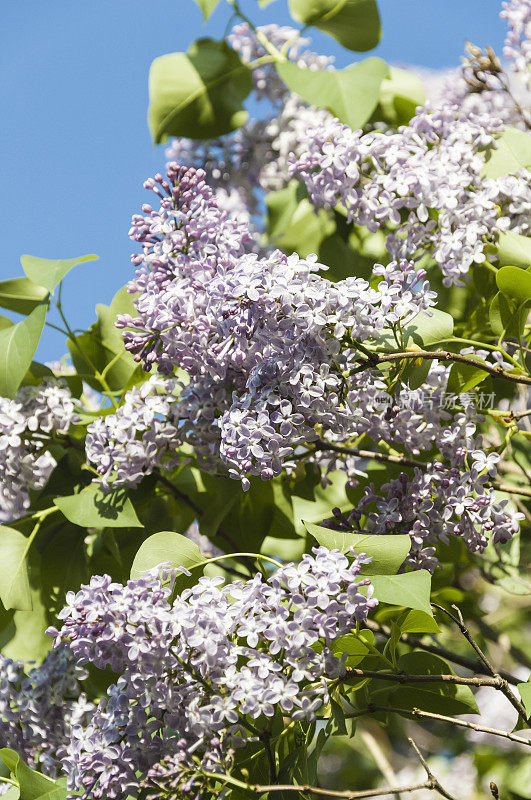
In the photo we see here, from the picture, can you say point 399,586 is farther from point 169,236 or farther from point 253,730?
point 169,236

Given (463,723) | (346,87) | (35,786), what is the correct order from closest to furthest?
(463,723) → (35,786) → (346,87)

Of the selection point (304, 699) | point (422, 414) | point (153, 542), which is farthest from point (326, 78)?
point (304, 699)

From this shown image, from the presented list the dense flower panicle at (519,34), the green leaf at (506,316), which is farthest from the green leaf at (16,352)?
the dense flower panicle at (519,34)

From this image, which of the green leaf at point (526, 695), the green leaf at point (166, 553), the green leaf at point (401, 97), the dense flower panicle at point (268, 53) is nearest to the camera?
the green leaf at point (526, 695)

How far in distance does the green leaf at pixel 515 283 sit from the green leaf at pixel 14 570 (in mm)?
602

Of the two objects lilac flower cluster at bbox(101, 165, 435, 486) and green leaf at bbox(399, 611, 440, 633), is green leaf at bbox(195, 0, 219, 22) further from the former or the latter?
green leaf at bbox(399, 611, 440, 633)

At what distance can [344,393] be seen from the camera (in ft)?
2.44

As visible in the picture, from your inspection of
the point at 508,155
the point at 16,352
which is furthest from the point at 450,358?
the point at 16,352

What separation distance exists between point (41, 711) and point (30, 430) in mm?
317

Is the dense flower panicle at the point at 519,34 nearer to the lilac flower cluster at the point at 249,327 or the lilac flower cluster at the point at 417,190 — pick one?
the lilac flower cluster at the point at 417,190

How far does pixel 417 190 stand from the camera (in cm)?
89

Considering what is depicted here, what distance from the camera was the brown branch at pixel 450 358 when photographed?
720 millimetres

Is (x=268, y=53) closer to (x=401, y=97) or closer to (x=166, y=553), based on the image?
(x=401, y=97)

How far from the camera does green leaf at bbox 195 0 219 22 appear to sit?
1.22 meters
